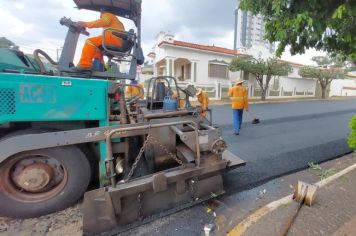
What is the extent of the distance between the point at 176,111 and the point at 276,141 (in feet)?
12.7

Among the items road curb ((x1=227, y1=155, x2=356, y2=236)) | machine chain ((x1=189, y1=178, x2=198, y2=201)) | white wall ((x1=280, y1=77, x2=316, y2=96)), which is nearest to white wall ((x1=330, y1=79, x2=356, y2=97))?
white wall ((x1=280, y1=77, x2=316, y2=96))

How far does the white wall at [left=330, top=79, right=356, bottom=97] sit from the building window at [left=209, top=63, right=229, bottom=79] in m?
19.6

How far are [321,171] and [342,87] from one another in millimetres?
35218

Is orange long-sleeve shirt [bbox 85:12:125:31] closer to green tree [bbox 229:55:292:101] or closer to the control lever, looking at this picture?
the control lever

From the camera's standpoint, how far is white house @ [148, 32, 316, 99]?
17.8 meters

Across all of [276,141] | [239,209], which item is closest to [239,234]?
[239,209]

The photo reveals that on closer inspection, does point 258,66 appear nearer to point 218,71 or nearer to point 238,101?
point 218,71

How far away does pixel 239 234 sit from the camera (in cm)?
215

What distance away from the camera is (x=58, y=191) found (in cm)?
248

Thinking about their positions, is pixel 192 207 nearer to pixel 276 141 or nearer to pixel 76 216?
pixel 76 216

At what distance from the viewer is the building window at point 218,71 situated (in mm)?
19389

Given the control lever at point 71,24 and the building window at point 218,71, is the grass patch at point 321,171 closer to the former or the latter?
the control lever at point 71,24

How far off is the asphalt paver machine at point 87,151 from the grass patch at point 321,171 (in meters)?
2.08

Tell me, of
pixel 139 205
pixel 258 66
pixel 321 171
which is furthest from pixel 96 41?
Result: pixel 258 66
